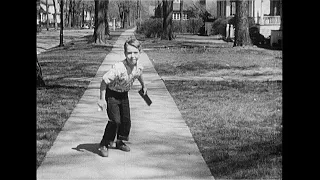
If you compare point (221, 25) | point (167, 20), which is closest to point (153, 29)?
point (221, 25)

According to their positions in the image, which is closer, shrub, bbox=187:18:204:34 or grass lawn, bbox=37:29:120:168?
grass lawn, bbox=37:29:120:168

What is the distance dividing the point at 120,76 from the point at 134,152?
2.67ft

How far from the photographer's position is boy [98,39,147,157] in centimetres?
528

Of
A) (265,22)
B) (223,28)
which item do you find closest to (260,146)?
(265,22)

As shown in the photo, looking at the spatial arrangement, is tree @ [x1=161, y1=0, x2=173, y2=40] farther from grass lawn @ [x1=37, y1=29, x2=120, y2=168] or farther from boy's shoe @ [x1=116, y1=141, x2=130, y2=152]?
boy's shoe @ [x1=116, y1=141, x2=130, y2=152]

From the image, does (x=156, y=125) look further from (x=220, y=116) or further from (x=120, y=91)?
(x=120, y=91)

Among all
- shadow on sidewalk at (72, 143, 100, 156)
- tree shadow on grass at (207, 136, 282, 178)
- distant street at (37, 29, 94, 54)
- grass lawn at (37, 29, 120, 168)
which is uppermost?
distant street at (37, 29, 94, 54)

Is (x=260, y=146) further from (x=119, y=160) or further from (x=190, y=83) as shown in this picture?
(x=190, y=83)

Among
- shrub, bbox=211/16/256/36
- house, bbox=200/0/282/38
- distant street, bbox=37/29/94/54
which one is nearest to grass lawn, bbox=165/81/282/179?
distant street, bbox=37/29/94/54

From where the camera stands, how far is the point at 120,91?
5.64 metres

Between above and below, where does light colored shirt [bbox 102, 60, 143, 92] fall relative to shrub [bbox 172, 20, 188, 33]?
below
